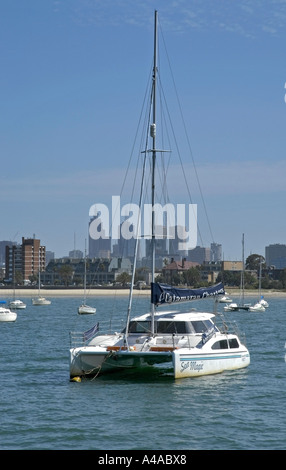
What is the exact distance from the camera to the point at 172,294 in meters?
34.8

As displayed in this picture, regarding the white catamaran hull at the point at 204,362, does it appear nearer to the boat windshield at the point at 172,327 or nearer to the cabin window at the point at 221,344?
the cabin window at the point at 221,344

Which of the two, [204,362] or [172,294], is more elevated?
[172,294]

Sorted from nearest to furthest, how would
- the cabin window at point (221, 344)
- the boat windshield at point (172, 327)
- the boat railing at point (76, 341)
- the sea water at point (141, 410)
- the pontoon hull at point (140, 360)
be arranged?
the sea water at point (141, 410) → the pontoon hull at point (140, 360) → the boat railing at point (76, 341) → the cabin window at point (221, 344) → the boat windshield at point (172, 327)

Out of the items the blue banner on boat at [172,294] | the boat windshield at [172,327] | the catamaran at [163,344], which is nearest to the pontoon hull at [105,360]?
the catamaran at [163,344]

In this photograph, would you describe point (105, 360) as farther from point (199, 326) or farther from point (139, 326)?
point (199, 326)

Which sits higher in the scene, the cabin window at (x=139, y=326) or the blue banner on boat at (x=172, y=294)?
the blue banner on boat at (x=172, y=294)

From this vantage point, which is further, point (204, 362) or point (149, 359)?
point (204, 362)

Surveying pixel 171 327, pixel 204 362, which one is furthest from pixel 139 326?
pixel 204 362

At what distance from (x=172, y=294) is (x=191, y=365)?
3.94 meters

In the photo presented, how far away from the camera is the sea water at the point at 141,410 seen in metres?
22.8

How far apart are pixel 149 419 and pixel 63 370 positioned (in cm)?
1257

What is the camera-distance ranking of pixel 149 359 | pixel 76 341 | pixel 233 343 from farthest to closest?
pixel 76 341, pixel 233 343, pixel 149 359

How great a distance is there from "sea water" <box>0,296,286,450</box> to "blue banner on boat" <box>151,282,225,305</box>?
3.47 meters

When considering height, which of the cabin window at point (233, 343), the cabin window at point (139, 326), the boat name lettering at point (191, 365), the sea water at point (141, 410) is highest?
the cabin window at point (139, 326)
